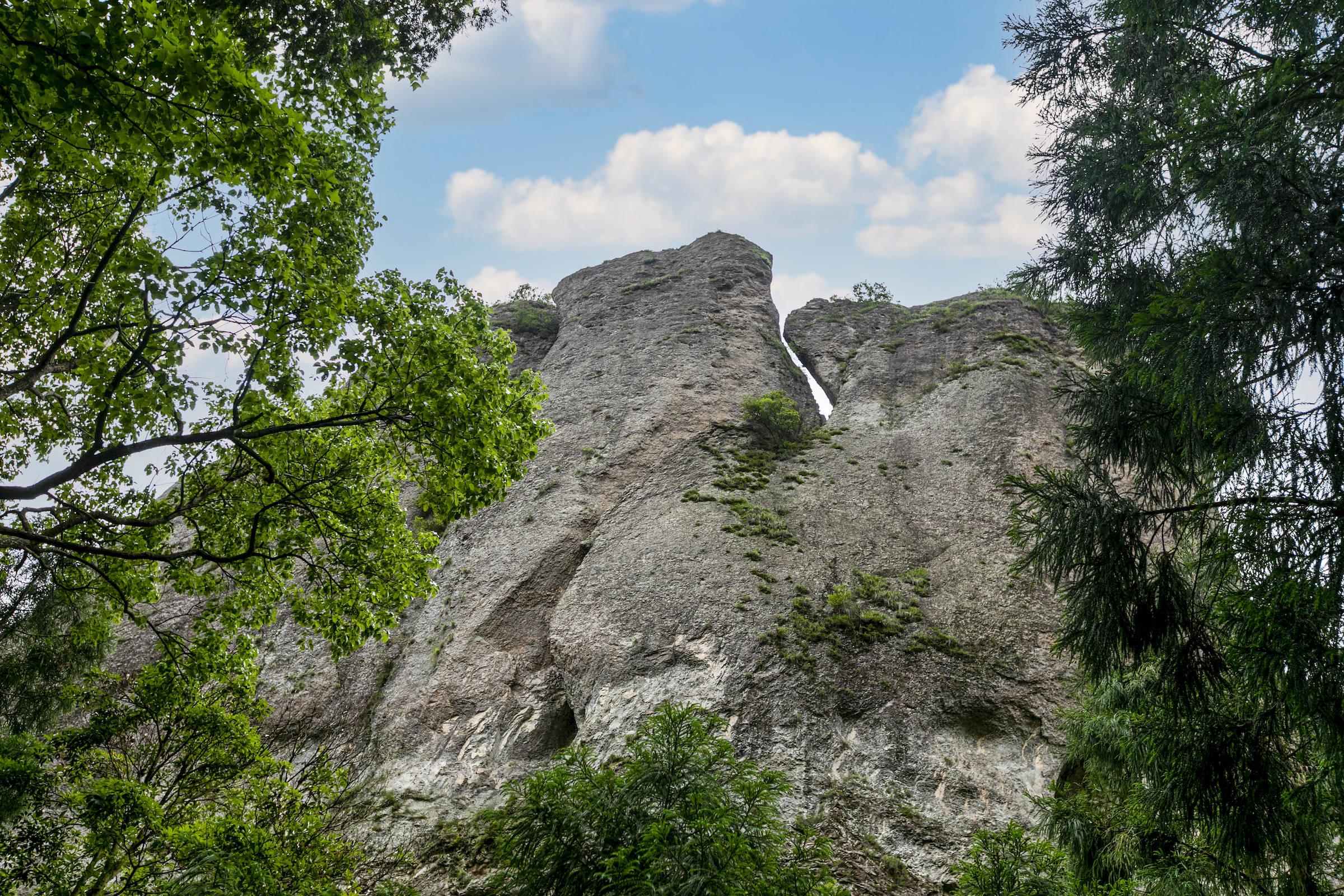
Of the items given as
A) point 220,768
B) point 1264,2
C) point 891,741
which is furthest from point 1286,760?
point 220,768

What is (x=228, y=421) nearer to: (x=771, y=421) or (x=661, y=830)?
(x=661, y=830)

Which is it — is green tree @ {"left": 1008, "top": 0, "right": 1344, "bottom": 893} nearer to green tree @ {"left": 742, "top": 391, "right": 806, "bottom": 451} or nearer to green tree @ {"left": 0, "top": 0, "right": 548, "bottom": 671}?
green tree @ {"left": 0, "top": 0, "right": 548, "bottom": 671}

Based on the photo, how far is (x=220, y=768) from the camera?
37.3 ft

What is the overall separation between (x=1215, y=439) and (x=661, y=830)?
6.68 metres

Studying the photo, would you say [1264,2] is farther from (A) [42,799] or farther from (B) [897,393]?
(B) [897,393]

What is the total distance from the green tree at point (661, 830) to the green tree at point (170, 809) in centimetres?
305

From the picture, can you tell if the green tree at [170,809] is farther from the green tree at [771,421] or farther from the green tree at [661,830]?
the green tree at [771,421]

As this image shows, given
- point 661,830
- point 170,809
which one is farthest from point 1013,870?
point 170,809

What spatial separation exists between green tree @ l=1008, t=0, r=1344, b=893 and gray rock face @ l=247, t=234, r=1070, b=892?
12.9 feet

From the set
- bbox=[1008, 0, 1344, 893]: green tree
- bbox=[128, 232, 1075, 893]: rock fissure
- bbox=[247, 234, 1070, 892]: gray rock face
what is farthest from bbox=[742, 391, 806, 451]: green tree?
bbox=[1008, 0, 1344, 893]: green tree

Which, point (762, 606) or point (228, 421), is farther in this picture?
point (762, 606)

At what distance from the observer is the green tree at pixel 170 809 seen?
30.5ft

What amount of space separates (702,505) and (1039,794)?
11.0m

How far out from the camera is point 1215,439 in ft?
24.9
